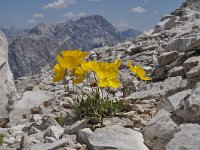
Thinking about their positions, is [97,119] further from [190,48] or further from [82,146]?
[190,48]

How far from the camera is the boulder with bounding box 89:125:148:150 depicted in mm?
5141

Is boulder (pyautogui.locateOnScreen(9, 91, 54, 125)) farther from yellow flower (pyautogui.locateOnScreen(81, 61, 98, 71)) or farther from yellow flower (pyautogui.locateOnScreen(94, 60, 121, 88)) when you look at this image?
yellow flower (pyautogui.locateOnScreen(94, 60, 121, 88))

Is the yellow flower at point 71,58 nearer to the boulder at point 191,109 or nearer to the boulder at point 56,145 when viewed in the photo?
the boulder at point 56,145

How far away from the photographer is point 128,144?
17.1ft

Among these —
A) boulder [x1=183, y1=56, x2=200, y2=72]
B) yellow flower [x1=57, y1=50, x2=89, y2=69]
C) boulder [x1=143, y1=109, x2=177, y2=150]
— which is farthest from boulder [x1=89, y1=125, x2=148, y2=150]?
boulder [x1=183, y1=56, x2=200, y2=72]

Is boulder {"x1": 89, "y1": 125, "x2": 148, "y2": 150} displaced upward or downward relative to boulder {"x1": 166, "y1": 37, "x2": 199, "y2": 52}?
downward

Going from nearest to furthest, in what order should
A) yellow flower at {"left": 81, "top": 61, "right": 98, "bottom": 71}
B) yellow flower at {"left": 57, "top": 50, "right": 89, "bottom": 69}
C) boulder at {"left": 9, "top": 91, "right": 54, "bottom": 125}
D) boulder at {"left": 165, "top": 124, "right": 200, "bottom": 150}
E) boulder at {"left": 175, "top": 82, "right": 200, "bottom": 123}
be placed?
1. boulder at {"left": 165, "top": 124, "right": 200, "bottom": 150}
2. boulder at {"left": 175, "top": 82, "right": 200, "bottom": 123}
3. yellow flower at {"left": 81, "top": 61, "right": 98, "bottom": 71}
4. yellow flower at {"left": 57, "top": 50, "right": 89, "bottom": 69}
5. boulder at {"left": 9, "top": 91, "right": 54, "bottom": 125}

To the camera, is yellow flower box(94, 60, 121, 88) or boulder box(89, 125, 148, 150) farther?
yellow flower box(94, 60, 121, 88)

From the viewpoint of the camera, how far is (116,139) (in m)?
5.34

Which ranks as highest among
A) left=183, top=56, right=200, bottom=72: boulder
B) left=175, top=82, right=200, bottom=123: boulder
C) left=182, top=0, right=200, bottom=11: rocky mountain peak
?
left=182, top=0, right=200, bottom=11: rocky mountain peak

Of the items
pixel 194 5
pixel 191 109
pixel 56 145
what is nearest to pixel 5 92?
pixel 56 145

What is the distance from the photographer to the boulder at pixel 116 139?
16.9 feet

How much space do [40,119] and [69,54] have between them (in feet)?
7.30

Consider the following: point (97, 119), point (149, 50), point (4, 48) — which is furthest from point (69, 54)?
point (149, 50)
